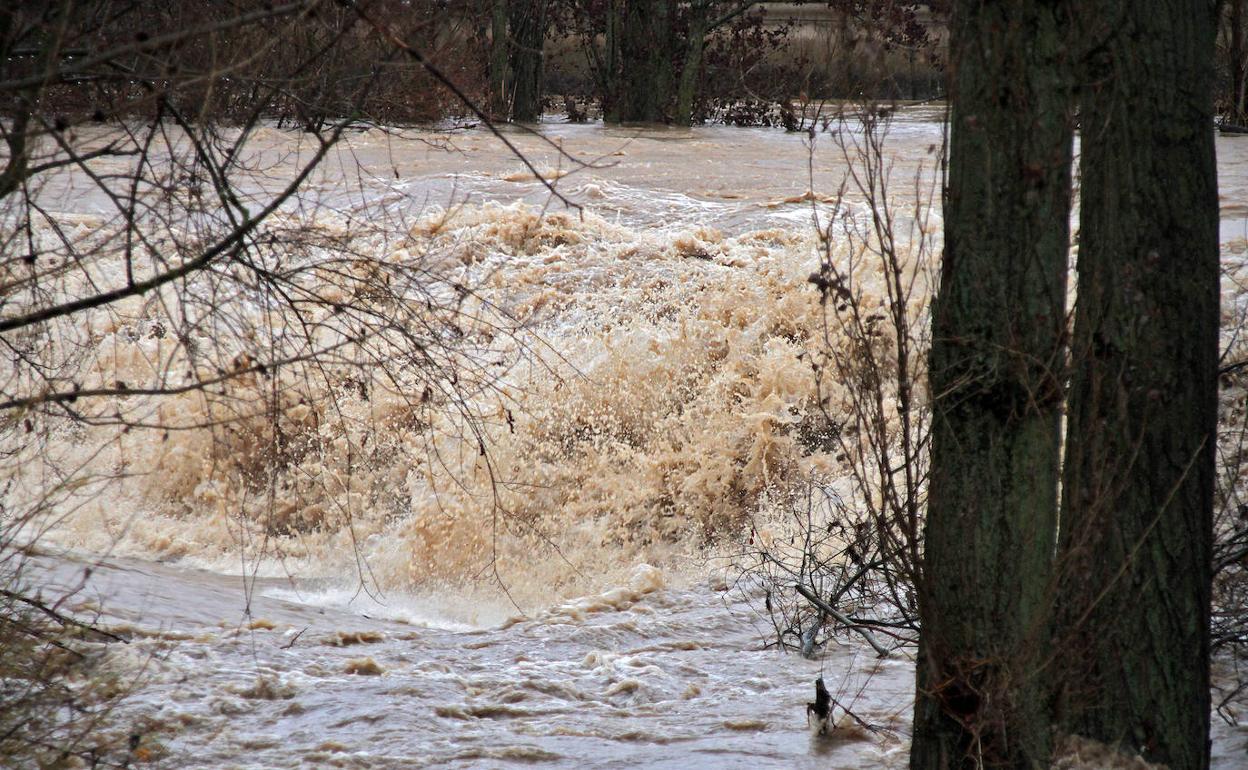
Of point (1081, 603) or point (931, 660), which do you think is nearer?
point (931, 660)

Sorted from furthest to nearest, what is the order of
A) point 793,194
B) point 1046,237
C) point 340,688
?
point 793,194
point 340,688
point 1046,237

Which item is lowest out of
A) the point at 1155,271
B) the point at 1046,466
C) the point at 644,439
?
the point at 644,439

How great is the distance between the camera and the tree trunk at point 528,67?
827 inches

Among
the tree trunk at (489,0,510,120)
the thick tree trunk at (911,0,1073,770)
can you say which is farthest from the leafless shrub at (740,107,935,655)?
the tree trunk at (489,0,510,120)

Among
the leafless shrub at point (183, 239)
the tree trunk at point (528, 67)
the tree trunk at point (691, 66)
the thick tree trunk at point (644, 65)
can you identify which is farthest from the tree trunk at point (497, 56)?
the leafless shrub at point (183, 239)

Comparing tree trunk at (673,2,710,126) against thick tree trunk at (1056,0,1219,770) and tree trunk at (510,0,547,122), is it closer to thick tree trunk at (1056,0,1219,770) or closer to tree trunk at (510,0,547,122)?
tree trunk at (510,0,547,122)

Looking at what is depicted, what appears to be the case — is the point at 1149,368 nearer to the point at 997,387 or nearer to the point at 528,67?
the point at 997,387

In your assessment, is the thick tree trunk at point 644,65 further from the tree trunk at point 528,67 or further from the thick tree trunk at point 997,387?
the thick tree trunk at point 997,387

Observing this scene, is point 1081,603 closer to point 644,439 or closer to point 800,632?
point 800,632

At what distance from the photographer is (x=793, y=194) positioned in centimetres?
1272

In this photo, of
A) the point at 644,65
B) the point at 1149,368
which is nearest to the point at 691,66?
the point at 644,65

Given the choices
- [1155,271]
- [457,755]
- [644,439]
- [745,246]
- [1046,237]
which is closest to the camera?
[1046,237]

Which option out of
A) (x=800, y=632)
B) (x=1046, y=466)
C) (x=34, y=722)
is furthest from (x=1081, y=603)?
(x=34, y=722)

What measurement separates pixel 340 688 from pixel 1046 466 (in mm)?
3745
